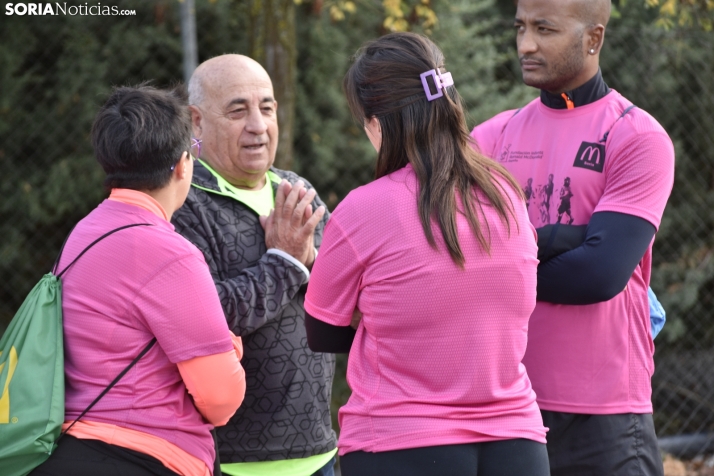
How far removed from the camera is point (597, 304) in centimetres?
246

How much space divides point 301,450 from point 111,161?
1.15 m

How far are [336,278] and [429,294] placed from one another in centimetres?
24

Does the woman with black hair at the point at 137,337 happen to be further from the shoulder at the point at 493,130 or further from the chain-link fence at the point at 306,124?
the chain-link fence at the point at 306,124

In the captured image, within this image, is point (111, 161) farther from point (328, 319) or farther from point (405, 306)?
point (405, 306)

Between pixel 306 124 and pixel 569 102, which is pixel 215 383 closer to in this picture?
pixel 569 102

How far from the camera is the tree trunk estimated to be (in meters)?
4.57

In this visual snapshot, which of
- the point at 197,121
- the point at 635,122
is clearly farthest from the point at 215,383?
the point at 635,122

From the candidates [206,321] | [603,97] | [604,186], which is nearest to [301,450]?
[206,321]

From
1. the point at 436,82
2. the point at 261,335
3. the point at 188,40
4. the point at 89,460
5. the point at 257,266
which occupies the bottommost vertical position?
the point at 89,460

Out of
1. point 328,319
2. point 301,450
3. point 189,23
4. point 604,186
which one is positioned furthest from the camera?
point 189,23

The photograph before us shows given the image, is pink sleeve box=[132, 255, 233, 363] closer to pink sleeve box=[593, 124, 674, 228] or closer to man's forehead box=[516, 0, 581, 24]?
pink sleeve box=[593, 124, 674, 228]

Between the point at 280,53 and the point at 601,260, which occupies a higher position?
the point at 280,53

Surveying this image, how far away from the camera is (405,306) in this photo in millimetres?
1874

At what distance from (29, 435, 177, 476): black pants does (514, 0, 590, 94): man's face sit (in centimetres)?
167
